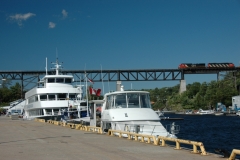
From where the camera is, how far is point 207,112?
390 ft

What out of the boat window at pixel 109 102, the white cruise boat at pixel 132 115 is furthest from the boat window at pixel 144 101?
the boat window at pixel 109 102

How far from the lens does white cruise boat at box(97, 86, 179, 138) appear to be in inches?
975

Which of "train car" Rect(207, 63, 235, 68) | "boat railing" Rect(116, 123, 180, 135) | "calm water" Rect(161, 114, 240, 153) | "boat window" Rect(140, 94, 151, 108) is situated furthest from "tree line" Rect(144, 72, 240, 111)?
"boat railing" Rect(116, 123, 180, 135)

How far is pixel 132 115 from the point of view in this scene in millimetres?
26234

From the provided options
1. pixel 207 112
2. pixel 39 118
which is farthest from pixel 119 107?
pixel 207 112

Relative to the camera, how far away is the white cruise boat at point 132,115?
24.8 m

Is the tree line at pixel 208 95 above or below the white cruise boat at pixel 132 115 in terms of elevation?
above

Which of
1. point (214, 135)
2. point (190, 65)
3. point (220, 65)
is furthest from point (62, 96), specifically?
point (220, 65)

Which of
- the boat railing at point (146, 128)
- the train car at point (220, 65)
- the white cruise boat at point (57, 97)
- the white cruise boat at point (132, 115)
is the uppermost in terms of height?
the train car at point (220, 65)

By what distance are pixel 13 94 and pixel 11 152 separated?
143027 mm

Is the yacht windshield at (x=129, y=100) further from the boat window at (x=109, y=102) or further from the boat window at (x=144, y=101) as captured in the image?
the boat window at (x=109, y=102)

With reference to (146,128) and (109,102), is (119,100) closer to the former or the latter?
(109,102)

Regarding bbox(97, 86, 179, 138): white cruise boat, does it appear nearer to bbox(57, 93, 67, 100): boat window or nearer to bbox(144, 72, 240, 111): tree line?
bbox(57, 93, 67, 100): boat window

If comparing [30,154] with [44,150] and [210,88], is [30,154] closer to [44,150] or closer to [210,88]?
[44,150]
